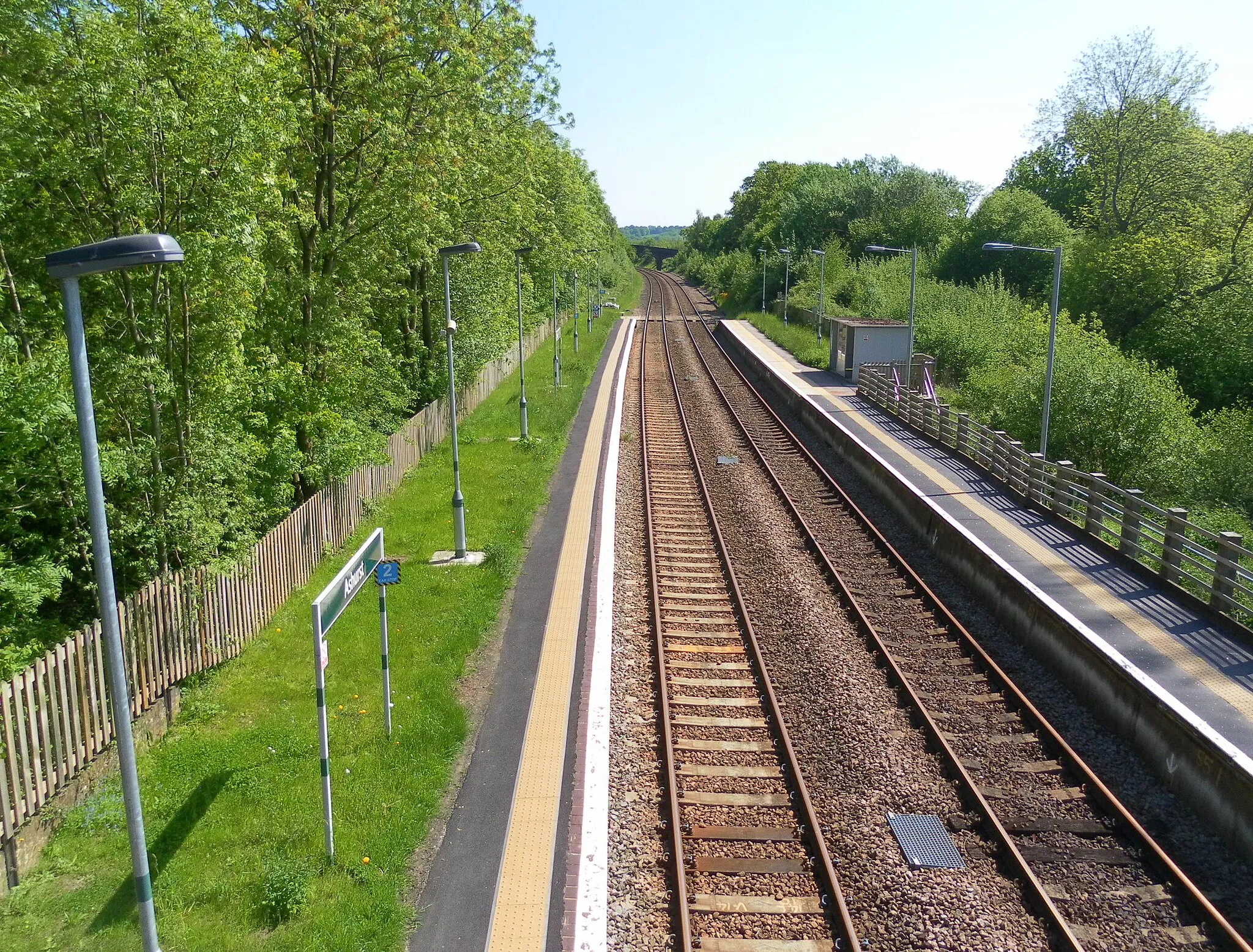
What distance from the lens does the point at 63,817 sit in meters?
8.41

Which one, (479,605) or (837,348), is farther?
(837,348)

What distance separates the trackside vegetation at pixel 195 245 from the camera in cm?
952

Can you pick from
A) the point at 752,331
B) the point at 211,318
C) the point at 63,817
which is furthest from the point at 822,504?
the point at 752,331

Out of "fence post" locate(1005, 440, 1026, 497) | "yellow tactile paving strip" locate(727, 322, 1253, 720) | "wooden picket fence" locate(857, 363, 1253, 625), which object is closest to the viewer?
"yellow tactile paving strip" locate(727, 322, 1253, 720)

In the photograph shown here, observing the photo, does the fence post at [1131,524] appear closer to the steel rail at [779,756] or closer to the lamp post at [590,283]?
the steel rail at [779,756]

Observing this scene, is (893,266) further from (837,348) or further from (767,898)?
(767,898)

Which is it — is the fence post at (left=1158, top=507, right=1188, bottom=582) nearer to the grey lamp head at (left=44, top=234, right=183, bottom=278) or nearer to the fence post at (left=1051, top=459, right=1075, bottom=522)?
the fence post at (left=1051, top=459, right=1075, bottom=522)

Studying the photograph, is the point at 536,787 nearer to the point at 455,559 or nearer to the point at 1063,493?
the point at 455,559

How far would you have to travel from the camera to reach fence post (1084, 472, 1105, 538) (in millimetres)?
16328

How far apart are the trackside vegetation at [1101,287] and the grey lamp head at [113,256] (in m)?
19.0

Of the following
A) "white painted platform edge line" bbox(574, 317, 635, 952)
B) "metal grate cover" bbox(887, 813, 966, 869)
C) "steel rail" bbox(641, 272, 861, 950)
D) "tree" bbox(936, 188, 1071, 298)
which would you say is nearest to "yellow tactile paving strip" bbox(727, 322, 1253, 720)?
"metal grate cover" bbox(887, 813, 966, 869)

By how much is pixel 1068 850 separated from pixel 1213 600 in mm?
6208

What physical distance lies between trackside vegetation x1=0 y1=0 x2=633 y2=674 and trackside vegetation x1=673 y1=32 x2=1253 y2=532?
17.5 meters

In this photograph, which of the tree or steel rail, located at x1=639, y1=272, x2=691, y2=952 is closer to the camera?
steel rail, located at x1=639, y1=272, x2=691, y2=952
